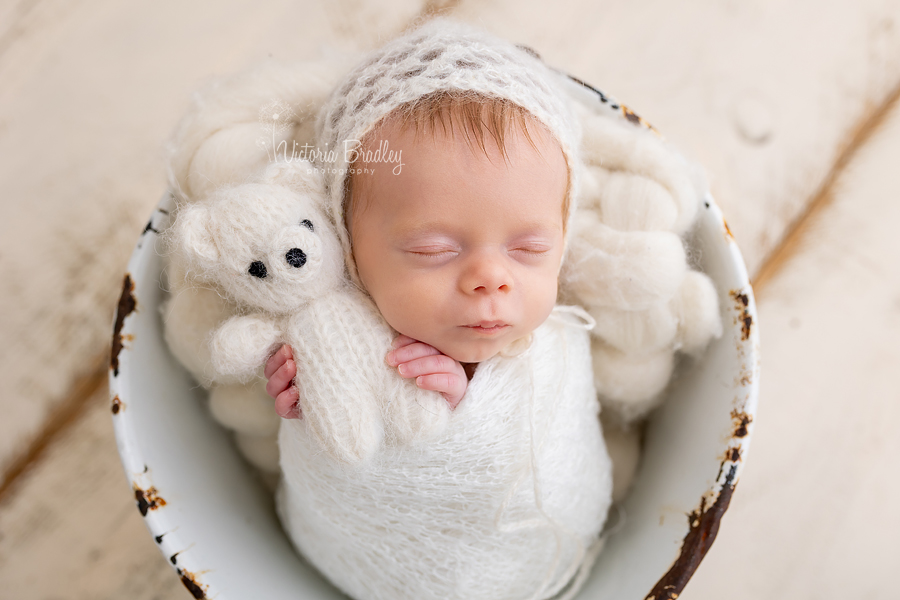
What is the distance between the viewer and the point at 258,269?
2.13ft

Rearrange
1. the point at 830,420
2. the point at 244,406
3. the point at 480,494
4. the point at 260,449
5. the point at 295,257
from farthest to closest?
the point at 830,420
the point at 260,449
the point at 244,406
the point at 480,494
the point at 295,257

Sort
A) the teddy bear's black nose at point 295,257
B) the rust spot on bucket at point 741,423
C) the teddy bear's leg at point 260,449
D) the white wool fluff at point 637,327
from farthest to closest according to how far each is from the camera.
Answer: the teddy bear's leg at point 260,449 < the white wool fluff at point 637,327 < the rust spot on bucket at point 741,423 < the teddy bear's black nose at point 295,257

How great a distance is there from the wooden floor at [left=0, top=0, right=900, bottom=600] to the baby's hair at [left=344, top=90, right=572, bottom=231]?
21.5 inches

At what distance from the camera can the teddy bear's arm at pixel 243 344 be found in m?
0.67

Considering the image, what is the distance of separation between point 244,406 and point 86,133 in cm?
63

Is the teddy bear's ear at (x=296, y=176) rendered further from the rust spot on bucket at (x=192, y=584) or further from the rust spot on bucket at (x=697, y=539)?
the rust spot on bucket at (x=697, y=539)

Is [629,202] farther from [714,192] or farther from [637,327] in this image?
[714,192]

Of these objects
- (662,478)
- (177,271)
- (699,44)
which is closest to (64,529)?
(177,271)

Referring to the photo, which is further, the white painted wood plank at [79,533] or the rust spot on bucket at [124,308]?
the white painted wood plank at [79,533]

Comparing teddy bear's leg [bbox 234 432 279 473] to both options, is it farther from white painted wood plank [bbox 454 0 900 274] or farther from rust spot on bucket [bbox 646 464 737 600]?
white painted wood plank [bbox 454 0 900 274]

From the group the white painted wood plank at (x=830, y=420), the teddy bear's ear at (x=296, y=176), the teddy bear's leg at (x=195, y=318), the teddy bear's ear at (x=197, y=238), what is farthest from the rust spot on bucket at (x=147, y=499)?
the white painted wood plank at (x=830, y=420)

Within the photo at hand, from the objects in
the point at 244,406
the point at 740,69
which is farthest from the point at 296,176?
the point at 740,69

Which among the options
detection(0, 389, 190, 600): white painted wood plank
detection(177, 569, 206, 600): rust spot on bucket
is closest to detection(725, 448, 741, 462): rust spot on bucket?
detection(177, 569, 206, 600): rust spot on bucket

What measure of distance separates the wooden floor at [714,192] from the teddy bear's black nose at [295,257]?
2.01 feet
